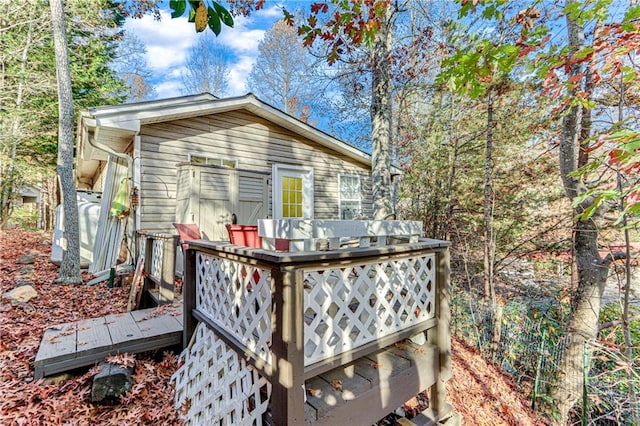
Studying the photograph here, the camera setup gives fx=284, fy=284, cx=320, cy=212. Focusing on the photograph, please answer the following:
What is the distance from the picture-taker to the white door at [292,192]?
705 centimetres

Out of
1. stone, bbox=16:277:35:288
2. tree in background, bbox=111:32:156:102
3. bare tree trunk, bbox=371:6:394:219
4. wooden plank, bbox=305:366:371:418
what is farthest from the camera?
tree in background, bbox=111:32:156:102

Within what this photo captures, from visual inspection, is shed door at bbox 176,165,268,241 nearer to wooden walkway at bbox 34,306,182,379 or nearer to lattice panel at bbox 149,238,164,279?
lattice panel at bbox 149,238,164,279

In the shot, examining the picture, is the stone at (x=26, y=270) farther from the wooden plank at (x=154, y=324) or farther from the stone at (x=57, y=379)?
the stone at (x=57, y=379)

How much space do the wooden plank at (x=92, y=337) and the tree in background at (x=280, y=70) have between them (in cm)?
1344

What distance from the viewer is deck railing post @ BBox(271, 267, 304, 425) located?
5.14 feet

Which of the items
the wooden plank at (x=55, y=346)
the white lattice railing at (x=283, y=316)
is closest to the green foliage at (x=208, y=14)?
the white lattice railing at (x=283, y=316)

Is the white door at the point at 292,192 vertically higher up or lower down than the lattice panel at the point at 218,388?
higher up

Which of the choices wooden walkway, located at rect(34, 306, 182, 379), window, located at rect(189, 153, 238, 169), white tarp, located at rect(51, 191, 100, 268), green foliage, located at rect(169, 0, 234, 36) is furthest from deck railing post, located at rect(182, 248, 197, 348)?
white tarp, located at rect(51, 191, 100, 268)

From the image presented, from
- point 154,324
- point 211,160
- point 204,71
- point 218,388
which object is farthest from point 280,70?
point 218,388

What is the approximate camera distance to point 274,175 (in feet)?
23.2

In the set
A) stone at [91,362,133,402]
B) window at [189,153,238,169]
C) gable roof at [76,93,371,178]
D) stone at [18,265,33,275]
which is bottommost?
stone at [91,362,133,402]

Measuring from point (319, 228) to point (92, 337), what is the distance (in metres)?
2.36

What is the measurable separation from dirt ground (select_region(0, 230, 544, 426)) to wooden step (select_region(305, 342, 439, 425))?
1022 mm

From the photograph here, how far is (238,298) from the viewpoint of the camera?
6.95 ft
